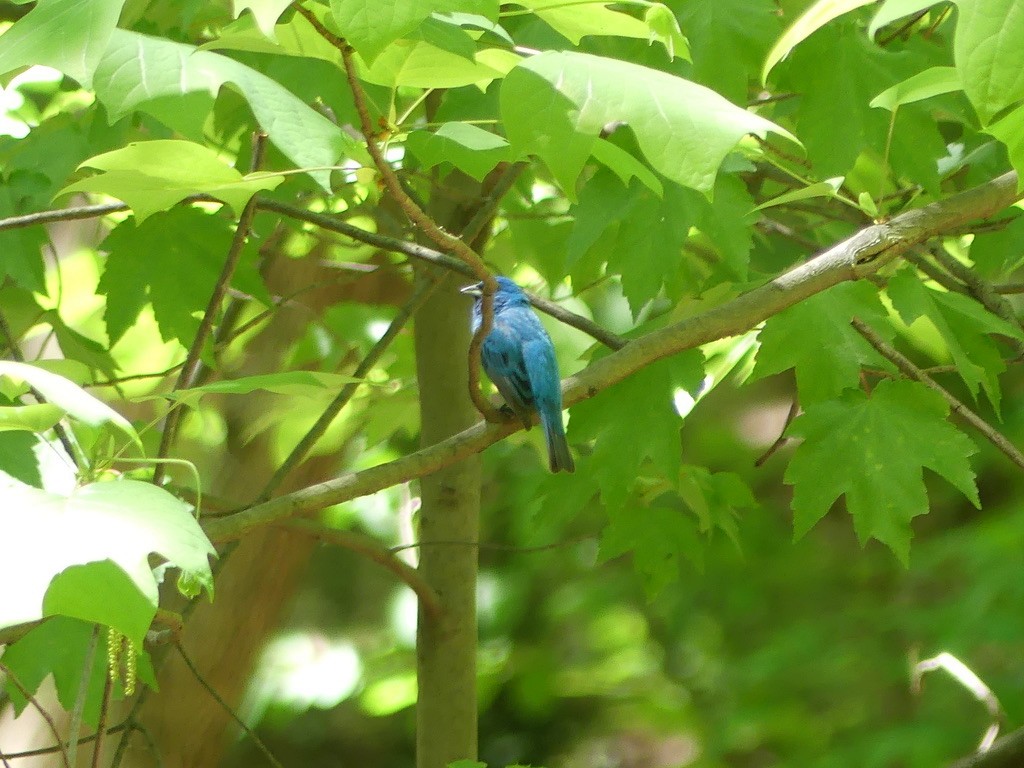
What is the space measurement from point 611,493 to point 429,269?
0.72m

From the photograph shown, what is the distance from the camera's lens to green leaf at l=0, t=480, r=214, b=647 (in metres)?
0.88

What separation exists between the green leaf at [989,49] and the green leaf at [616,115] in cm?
20

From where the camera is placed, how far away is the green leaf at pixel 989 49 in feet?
3.35

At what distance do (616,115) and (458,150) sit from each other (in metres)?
0.40

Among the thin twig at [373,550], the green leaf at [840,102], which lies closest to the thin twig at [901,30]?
the green leaf at [840,102]

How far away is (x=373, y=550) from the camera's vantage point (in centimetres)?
214

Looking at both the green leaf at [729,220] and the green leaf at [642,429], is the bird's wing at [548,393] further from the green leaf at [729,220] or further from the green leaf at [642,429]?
the green leaf at [729,220]

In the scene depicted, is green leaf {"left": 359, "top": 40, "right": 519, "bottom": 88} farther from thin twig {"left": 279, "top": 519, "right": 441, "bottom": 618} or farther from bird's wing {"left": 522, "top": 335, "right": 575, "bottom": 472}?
thin twig {"left": 279, "top": 519, "right": 441, "bottom": 618}

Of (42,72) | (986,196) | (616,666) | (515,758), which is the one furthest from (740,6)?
(515,758)

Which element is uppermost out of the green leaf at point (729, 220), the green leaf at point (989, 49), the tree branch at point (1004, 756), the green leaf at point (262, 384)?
the green leaf at point (729, 220)

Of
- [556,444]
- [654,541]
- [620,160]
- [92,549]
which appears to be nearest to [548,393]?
[556,444]

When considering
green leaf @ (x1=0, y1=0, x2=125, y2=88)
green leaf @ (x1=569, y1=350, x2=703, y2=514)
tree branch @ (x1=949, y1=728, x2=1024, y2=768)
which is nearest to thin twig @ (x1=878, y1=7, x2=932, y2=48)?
green leaf @ (x1=569, y1=350, x2=703, y2=514)

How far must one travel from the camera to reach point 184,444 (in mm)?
3408

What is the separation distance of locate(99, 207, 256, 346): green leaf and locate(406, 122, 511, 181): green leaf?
0.68 m
